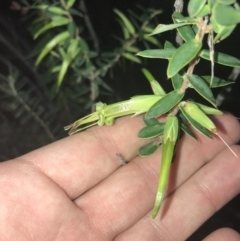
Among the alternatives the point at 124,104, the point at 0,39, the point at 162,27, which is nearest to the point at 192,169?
the point at 124,104

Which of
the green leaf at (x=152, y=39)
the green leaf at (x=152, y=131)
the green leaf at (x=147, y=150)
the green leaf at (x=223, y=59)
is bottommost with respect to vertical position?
the green leaf at (x=147, y=150)

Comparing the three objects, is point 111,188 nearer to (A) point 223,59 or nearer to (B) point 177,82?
(B) point 177,82

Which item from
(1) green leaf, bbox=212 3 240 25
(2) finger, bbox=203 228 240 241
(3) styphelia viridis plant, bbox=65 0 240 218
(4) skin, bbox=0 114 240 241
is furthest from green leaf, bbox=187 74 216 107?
(2) finger, bbox=203 228 240 241

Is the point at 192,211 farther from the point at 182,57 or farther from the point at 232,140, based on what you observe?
the point at 182,57

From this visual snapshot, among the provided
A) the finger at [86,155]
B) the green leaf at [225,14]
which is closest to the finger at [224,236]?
the finger at [86,155]

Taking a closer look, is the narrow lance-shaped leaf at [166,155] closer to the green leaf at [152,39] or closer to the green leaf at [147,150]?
the green leaf at [147,150]

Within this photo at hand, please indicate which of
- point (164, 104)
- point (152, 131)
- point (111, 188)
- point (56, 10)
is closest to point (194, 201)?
point (111, 188)
